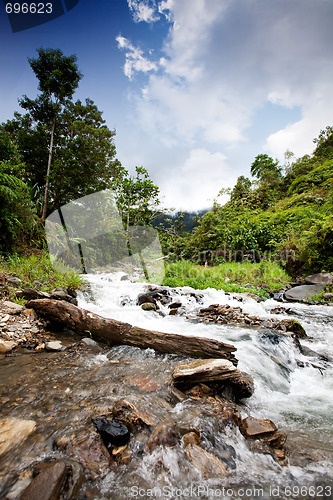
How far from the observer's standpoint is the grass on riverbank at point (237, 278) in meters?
8.52

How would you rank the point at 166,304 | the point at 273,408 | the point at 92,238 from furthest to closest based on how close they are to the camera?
the point at 92,238, the point at 166,304, the point at 273,408

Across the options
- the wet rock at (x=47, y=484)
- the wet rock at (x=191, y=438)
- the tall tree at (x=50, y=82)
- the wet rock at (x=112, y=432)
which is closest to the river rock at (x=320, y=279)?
the wet rock at (x=191, y=438)

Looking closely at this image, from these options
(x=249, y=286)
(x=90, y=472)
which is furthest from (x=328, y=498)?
(x=249, y=286)

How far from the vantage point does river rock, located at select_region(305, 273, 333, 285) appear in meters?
7.40

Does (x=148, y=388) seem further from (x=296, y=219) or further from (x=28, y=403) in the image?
(x=296, y=219)

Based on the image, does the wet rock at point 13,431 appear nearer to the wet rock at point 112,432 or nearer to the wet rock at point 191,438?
the wet rock at point 112,432

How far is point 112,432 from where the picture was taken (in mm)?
1451

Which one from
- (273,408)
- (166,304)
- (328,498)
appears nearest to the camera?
(328,498)

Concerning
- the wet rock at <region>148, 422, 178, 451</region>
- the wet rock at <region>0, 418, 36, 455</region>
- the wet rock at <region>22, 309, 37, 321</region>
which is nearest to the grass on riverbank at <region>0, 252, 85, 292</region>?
the wet rock at <region>22, 309, 37, 321</region>

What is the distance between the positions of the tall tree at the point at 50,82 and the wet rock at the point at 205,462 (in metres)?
17.2

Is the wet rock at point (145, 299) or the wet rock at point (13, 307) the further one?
the wet rock at point (145, 299)

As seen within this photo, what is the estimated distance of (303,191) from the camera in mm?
19531

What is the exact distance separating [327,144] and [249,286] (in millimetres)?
29676

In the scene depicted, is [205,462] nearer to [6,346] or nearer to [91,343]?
[91,343]
